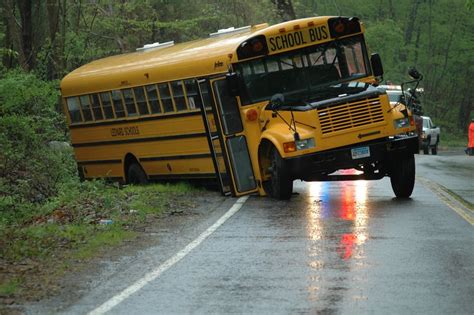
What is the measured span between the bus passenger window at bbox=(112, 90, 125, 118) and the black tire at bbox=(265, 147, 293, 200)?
523 cm

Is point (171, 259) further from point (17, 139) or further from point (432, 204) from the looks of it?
point (17, 139)

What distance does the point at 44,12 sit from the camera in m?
29.8

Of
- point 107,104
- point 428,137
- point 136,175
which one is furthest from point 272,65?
point 428,137

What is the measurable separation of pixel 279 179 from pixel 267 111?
50.7 inches

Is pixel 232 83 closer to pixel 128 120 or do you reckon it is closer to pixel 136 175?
pixel 128 120

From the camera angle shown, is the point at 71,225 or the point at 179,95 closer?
the point at 71,225

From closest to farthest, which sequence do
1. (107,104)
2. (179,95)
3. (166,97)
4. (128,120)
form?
(179,95), (166,97), (128,120), (107,104)

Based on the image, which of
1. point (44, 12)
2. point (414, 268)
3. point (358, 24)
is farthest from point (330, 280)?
point (44, 12)

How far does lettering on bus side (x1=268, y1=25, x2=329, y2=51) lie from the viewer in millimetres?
15852

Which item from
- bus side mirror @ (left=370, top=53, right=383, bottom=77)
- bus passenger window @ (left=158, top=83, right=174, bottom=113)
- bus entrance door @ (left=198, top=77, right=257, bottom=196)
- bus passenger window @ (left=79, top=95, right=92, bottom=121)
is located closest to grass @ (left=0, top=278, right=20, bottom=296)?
bus entrance door @ (left=198, top=77, right=257, bottom=196)

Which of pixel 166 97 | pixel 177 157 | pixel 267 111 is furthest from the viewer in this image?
pixel 177 157

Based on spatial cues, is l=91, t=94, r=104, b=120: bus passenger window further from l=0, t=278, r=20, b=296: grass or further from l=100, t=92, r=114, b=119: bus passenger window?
l=0, t=278, r=20, b=296: grass

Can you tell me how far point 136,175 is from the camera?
1994 centimetres

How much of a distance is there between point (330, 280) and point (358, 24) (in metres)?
8.76
